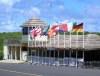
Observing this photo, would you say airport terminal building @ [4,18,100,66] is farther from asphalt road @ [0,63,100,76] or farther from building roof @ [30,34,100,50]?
asphalt road @ [0,63,100,76]

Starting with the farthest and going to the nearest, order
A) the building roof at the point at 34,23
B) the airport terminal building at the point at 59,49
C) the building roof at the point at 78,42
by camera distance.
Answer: the building roof at the point at 34,23
the airport terminal building at the point at 59,49
the building roof at the point at 78,42

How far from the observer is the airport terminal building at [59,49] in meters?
65.2

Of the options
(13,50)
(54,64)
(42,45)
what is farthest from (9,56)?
A: (54,64)

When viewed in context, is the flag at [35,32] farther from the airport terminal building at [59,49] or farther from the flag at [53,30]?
the flag at [53,30]

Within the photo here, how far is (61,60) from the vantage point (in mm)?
68625

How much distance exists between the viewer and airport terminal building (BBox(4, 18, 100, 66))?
65.2m

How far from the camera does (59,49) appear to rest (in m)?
70.2

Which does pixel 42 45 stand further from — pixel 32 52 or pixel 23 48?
pixel 23 48

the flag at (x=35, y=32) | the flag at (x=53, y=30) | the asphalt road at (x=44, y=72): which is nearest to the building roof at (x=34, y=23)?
the flag at (x=35, y=32)

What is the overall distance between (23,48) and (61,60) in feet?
54.8

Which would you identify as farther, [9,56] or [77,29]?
[9,56]

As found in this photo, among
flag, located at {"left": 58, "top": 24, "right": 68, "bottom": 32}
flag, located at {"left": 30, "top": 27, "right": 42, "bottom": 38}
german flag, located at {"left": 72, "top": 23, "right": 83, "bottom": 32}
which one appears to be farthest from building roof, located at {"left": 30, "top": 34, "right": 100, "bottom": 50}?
flag, located at {"left": 30, "top": 27, "right": 42, "bottom": 38}

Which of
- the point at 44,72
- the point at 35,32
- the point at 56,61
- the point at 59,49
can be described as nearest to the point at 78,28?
the point at 59,49

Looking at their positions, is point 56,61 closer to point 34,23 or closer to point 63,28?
point 63,28
